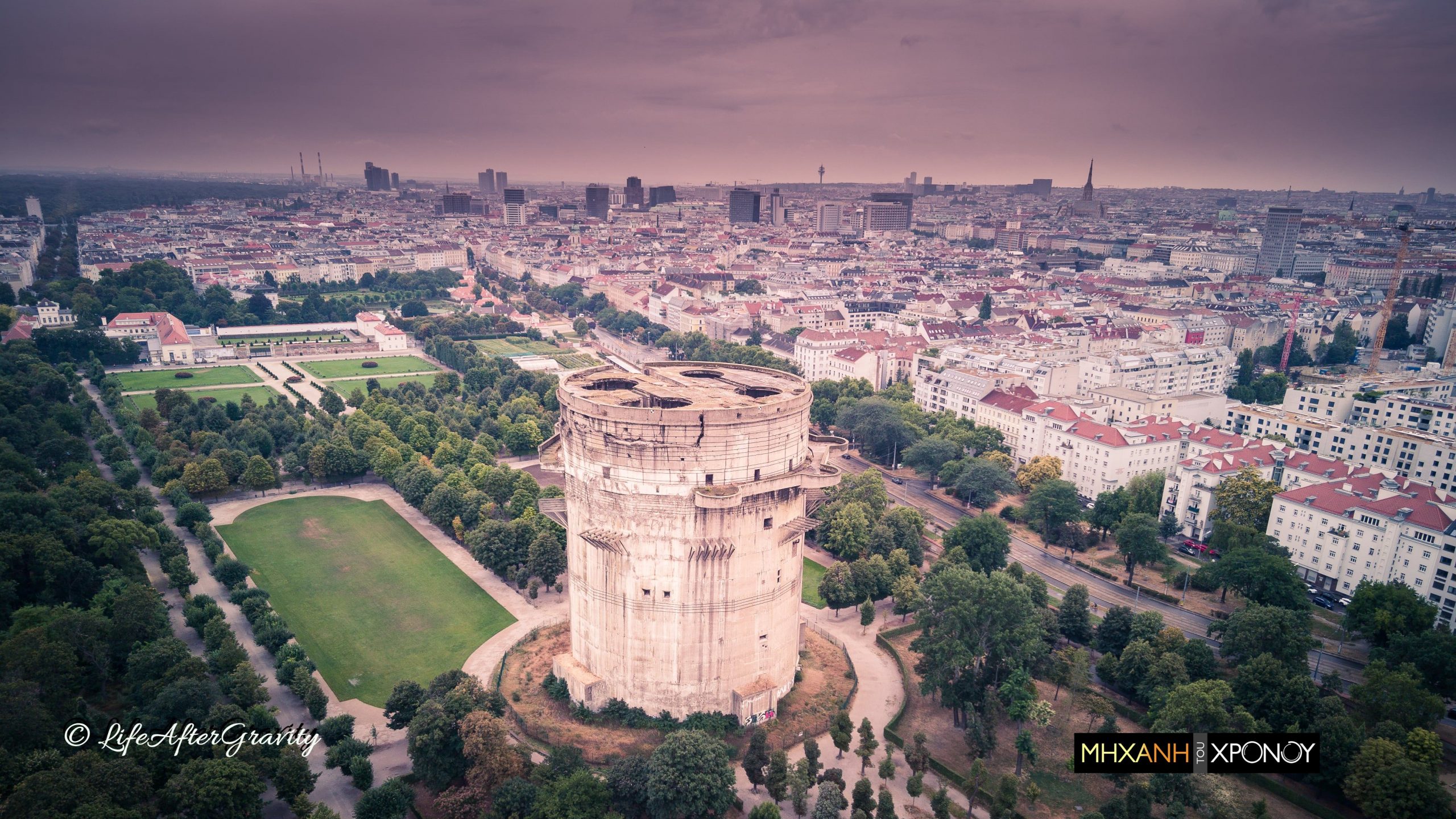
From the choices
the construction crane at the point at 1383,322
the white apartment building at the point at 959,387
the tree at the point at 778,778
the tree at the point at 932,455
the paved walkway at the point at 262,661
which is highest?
the construction crane at the point at 1383,322

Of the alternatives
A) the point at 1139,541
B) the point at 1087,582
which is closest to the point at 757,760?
the point at 1087,582

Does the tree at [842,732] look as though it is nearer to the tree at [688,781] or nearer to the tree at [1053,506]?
the tree at [688,781]

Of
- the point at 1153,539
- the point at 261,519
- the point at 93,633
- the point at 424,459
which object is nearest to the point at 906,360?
the point at 1153,539

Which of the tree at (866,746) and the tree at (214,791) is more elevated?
the tree at (214,791)

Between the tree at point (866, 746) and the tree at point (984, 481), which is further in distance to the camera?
the tree at point (984, 481)

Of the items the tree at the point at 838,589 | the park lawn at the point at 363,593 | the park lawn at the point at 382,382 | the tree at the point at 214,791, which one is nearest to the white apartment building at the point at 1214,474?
the tree at the point at 838,589

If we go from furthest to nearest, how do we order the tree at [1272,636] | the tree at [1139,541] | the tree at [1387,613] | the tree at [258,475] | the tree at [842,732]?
the tree at [258,475], the tree at [1139,541], the tree at [1387,613], the tree at [1272,636], the tree at [842,732]

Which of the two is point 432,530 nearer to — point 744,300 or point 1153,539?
point 1153,539
